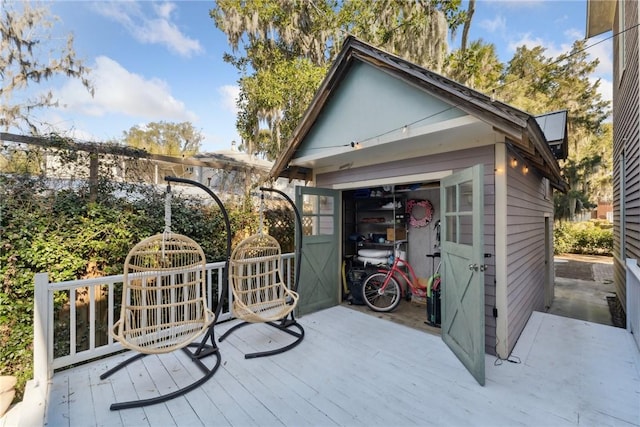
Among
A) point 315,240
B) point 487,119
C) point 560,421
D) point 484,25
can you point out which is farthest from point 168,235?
point 484,25

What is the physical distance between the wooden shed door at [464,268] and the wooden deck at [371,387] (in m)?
0.24

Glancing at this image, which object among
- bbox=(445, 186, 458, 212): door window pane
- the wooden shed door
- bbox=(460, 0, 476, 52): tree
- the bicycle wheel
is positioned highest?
bbox=(460, 0, 476, 52): tree

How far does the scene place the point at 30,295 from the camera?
3.34 m

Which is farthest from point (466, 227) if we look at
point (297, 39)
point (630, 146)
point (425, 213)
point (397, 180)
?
point (297, 39)

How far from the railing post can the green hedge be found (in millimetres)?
18462

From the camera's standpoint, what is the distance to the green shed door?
4.21 meters

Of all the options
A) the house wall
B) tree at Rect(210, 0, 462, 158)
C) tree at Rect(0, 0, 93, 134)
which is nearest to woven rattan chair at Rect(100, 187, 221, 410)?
tree at Rect(0, 0, 93, 134)

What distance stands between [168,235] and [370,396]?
229 cm

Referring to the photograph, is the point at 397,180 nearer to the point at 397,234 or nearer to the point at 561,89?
the point at 397,234

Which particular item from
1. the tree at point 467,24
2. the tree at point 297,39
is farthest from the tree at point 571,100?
the tree at point 297,39

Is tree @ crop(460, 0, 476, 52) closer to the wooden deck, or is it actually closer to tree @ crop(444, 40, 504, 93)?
tree @ crop(444, 40, 504, 93)

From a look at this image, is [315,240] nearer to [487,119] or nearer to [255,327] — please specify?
[255,327]

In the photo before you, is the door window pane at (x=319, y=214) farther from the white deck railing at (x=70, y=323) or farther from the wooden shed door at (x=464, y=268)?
the wooden shed door at (x=464, y=268)

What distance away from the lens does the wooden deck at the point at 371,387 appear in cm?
207
